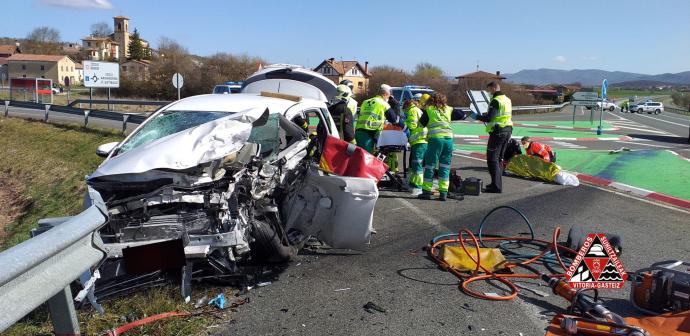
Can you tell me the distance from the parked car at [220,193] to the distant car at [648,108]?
191 ft

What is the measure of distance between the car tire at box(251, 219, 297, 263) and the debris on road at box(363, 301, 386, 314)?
1072 millimetres

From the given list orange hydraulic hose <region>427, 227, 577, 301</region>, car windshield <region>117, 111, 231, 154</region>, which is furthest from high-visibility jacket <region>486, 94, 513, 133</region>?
car windshield <region>117, 111, 231, 154</region>

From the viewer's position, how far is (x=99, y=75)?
3033cm

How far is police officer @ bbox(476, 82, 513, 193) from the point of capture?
28.8 feet

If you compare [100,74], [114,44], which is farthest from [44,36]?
[100,74]

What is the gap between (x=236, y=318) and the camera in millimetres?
4078

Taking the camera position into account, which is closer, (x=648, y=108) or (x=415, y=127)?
(x=415, y=127)

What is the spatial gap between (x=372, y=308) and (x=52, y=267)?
2.59 m

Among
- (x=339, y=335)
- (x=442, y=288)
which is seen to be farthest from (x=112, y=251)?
(x=442, y=288)

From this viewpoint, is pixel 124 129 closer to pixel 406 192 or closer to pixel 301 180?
pixel 406 192

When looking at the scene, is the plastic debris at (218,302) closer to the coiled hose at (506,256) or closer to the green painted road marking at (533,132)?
the coiled hose at (506,256)

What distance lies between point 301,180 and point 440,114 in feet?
11.5

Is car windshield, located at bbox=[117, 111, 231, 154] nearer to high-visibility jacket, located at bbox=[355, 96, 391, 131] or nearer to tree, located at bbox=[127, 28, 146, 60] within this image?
high-visibility jacket, located at bbox=[355, 96, 391, 131]

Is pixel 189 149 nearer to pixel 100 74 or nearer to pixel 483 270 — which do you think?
pixel 483 270
